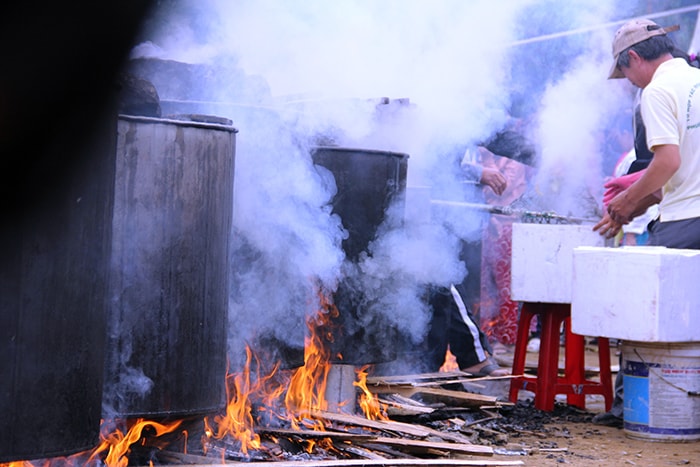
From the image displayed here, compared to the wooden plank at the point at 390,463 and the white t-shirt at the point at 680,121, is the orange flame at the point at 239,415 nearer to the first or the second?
the wooden plank at the point at 390,463

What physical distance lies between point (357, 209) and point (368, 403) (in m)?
1.13

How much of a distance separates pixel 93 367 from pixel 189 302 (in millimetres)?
684

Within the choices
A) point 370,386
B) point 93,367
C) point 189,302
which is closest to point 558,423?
point 370,386

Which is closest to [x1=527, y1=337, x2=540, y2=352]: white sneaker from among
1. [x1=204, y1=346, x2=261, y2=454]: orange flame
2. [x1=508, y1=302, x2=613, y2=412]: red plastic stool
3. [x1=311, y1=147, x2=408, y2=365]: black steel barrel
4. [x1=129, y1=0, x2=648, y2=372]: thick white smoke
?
[x1=129, y1=0, x2=648, y2=372]: thick white smoke

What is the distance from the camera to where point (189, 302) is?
375cm

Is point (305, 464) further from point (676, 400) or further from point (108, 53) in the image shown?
point (676, 400)

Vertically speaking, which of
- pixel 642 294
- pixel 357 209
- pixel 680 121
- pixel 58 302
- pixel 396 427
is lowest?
pixel 396 427

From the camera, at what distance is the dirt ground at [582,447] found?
4.81 m

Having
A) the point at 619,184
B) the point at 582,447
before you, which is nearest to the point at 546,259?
the point at 619,184

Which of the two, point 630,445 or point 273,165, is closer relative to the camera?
point 273,165

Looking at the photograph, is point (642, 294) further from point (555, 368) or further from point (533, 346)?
point (533, 346)

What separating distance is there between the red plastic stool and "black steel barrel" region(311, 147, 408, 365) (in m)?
1.61

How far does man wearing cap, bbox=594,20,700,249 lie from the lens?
219 inches

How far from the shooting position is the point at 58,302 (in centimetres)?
295
